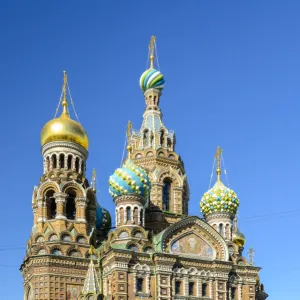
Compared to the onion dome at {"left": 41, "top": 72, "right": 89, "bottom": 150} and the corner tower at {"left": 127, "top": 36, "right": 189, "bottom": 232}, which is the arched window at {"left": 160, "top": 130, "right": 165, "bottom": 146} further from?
the onion dome at {"left": 41, "top": 72, "right": 89, "bottom": 150}

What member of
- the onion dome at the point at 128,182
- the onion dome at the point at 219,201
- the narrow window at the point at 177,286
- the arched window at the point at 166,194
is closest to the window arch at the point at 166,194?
the arched window at the point at 166,194

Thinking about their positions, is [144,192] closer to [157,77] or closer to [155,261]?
[155,261]

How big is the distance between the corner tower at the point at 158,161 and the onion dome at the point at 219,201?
106 centimetres

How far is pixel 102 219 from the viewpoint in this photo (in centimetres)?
2938

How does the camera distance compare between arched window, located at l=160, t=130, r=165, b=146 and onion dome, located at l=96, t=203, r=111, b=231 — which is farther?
arched window, located at l=160, t=130, r=165, b=146

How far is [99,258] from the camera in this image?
25.0 metres

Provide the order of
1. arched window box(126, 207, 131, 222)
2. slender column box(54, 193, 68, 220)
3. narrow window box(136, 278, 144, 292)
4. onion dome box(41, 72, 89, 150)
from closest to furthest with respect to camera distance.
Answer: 1. narrow window box(136, 278, 144, 292)
2. arched window box(126, 207, 131, 222)
3. slender column box(54, 193, 68, 220)
4. onion dome box(41, 72, 89, 150)

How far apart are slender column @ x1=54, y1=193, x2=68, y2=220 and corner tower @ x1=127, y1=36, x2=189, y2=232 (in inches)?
157

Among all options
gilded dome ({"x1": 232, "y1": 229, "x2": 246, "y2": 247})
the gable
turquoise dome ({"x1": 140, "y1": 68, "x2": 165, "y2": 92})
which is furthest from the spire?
turquoise dome ({"x1": 140, "y1": 68, "x2": 165, "y2": 92})

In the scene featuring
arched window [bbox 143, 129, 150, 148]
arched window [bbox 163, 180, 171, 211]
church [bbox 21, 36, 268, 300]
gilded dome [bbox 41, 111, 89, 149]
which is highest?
arched window [bbox 143, 129, 150, 148]

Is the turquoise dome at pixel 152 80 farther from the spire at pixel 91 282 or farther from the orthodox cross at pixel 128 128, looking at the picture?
the spire at pixel 91 282

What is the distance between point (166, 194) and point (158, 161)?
4.78 feet

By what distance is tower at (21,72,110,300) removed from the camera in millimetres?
24250

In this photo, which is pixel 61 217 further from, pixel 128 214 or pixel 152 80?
pixel 152 80
